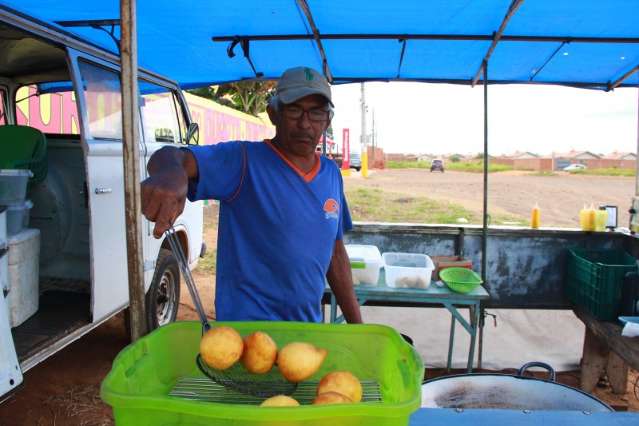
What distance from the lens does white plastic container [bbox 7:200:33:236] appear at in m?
3.18

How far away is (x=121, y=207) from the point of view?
12.0 ft

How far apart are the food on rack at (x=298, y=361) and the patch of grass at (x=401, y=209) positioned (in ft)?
40.8

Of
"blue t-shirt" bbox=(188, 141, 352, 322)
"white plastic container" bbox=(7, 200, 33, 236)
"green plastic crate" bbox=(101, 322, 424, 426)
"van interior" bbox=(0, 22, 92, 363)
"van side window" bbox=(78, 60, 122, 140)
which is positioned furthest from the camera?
"van interior" bbox=(0, 22, 92, 363)

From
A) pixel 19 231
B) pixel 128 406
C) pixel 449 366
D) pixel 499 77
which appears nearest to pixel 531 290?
pixel 449 366

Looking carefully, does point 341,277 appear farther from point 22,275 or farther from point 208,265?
point 208,265

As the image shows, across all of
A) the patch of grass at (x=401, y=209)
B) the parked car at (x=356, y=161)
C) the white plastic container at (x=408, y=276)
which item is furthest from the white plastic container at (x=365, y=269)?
the parked car at (x=356, y=161)

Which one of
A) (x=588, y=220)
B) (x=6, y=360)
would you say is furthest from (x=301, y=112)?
(x=588, y=220)

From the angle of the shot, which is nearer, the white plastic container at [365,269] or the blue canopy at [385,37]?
the blue canopy at [385,37]

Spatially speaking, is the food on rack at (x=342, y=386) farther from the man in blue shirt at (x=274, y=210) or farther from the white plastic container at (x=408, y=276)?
the white plastic container at (x=408, y=276)

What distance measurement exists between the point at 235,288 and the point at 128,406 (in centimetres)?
85

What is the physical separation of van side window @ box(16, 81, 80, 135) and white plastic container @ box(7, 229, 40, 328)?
2.35 metres

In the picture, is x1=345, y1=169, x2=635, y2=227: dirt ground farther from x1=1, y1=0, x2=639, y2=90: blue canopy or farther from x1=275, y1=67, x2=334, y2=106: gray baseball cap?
x1=275, y1=67, x2=334, y2=106: gray baseball cap

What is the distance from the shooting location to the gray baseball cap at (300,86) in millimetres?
1634

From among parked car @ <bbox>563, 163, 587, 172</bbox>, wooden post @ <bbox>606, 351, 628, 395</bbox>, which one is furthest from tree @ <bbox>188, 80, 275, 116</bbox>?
parked car @ <bbox>563, 163, 587, 172</bbox>
